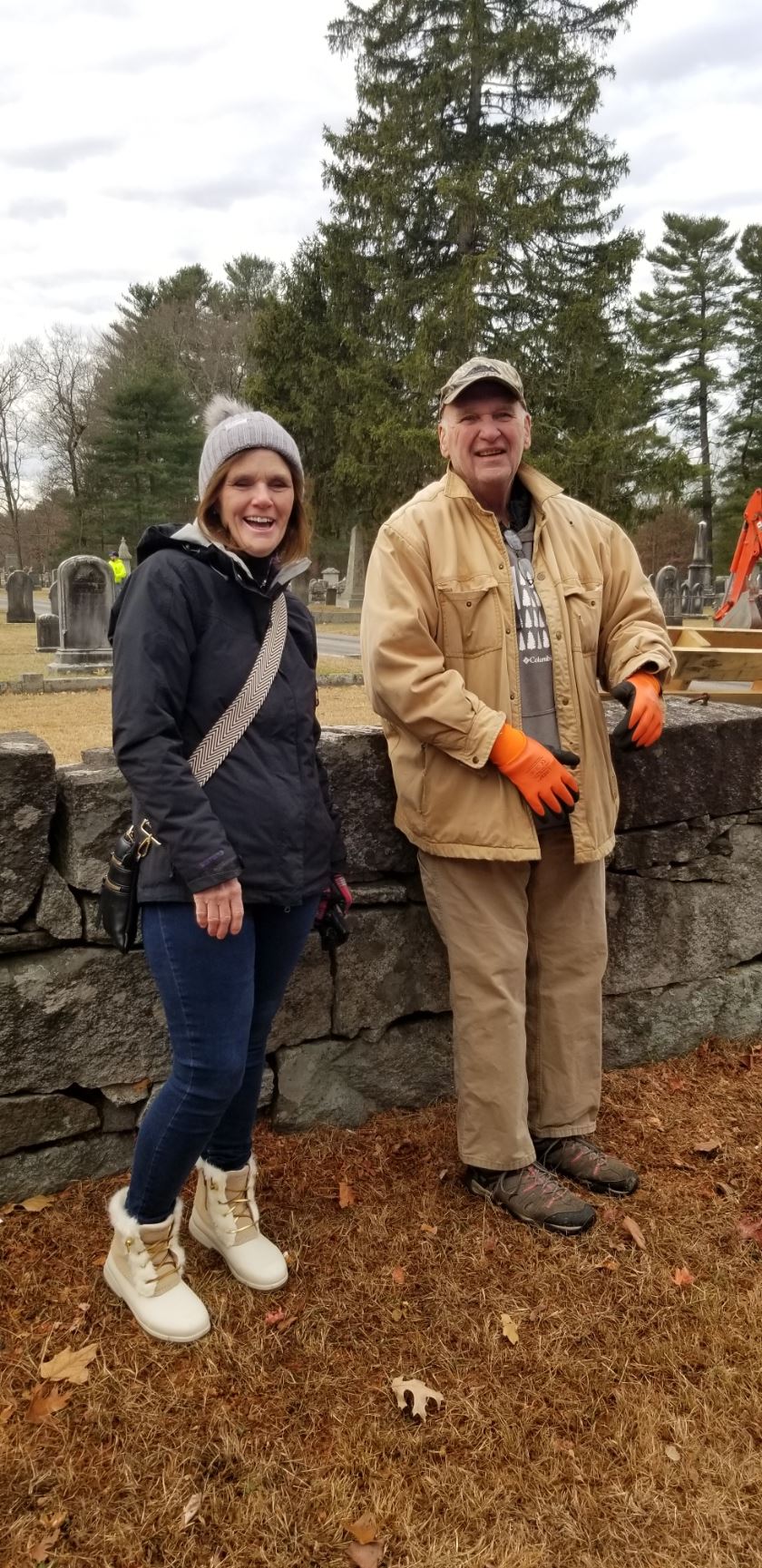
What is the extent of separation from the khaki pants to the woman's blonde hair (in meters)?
0.89

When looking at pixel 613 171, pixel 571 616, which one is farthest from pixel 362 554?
pixel 571 616

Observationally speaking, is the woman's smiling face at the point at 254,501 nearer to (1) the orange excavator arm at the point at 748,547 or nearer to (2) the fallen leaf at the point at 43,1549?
(2) the fallen leaf at the point at 43,1549

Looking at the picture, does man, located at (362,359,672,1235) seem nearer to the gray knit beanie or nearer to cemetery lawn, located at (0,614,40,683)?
the gray knit beanie

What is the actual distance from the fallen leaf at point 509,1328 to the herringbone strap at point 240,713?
138 cm

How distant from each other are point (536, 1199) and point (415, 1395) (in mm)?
685

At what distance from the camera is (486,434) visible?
8.91 ft

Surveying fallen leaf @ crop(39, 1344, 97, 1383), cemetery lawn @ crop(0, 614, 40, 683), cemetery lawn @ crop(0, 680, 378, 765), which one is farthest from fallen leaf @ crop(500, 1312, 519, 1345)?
cemetery lawn @ crop(0, 614, 40, 683)

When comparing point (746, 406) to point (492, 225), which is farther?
point (746, 406)

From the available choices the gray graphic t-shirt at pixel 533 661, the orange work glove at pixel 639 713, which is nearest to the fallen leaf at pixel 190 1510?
the gray graphic t-shirt at pixel 533 661

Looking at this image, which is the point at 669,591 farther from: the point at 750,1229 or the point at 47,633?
the point at 750,1229

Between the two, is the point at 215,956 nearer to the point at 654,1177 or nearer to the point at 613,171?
the point at 654,1177

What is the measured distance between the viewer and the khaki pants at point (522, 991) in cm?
272

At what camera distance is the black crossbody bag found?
2.10 meters

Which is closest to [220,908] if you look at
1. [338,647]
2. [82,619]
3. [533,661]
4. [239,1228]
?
[239,1228]
